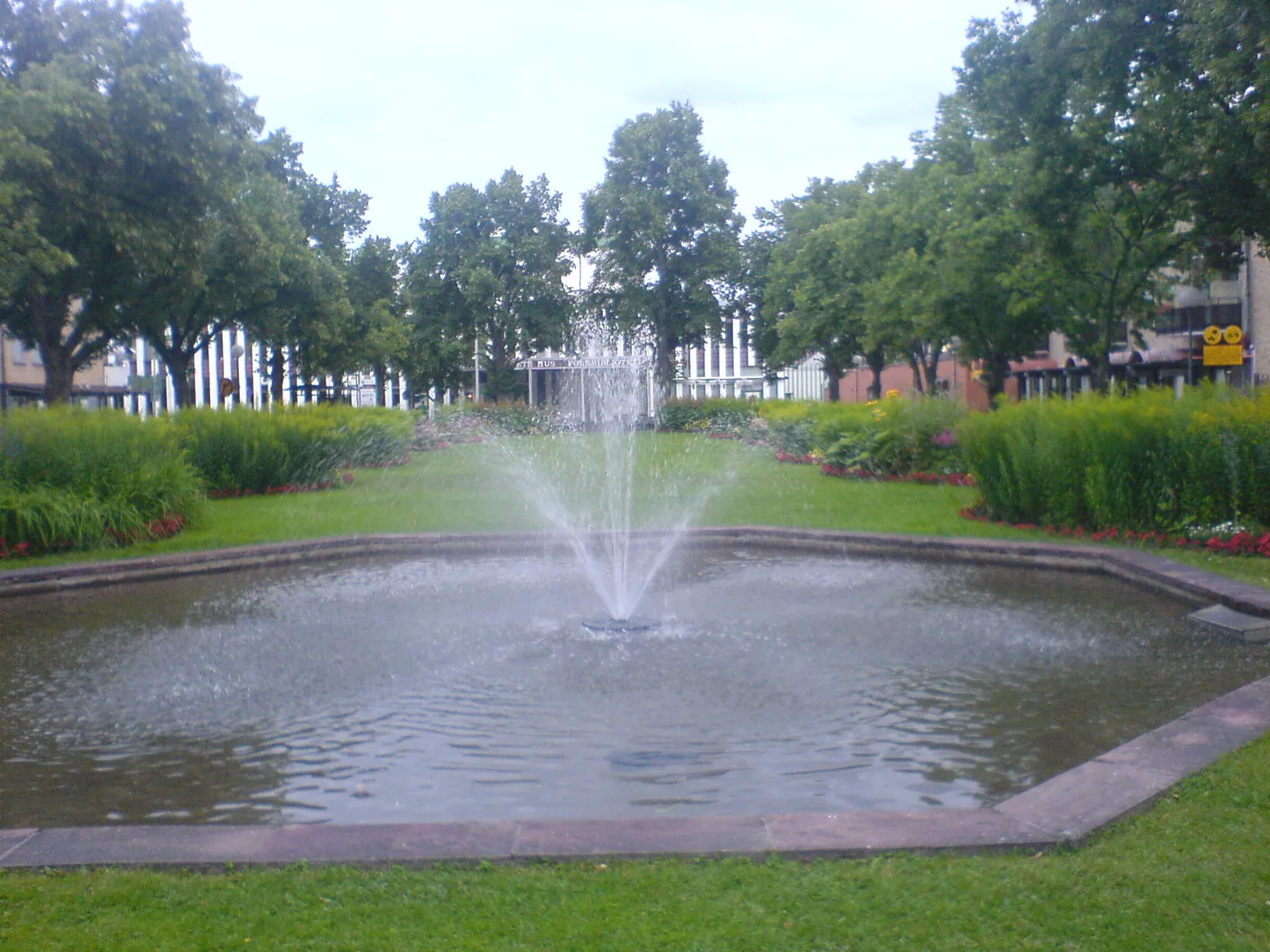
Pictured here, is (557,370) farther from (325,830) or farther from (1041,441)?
(325,830)

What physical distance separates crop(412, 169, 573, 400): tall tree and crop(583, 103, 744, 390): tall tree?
15.5ft

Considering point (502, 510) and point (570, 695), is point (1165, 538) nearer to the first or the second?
point (570, 695)

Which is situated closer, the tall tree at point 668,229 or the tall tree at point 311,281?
the tall tree at point 311,281

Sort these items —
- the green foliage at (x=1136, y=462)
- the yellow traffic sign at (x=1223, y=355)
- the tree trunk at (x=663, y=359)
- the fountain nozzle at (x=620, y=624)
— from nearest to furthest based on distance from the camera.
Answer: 1. the fountain nozzle at (x=620, y=624)
2. the green foliage at (x=1136, y=462)
3. the yellow traffic sign at (x=1223, y=355)
4. the tree trunk at (x=663, y=359)

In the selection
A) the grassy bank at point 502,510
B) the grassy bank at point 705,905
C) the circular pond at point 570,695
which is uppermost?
the grassy bank at point 502,510

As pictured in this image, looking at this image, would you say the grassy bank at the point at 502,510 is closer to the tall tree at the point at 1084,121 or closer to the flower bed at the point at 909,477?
the flower bed at the point at 909,477

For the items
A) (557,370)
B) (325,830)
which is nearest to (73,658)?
(325,830)

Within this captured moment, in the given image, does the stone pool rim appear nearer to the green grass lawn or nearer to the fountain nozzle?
the green grass lawn

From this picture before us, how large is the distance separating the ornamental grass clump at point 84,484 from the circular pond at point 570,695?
8.48 ft

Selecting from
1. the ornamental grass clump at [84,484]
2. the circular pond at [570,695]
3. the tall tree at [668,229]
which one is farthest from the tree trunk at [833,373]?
the circular pond at [570,695]

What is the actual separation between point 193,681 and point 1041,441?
35.6ft

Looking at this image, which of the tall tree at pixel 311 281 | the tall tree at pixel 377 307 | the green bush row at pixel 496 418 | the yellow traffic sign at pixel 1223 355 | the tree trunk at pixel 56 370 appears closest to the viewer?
the yellow traffic sign at pixel 1223 355

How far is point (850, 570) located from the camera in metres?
12.7

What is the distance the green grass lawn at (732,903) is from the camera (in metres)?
3.70
